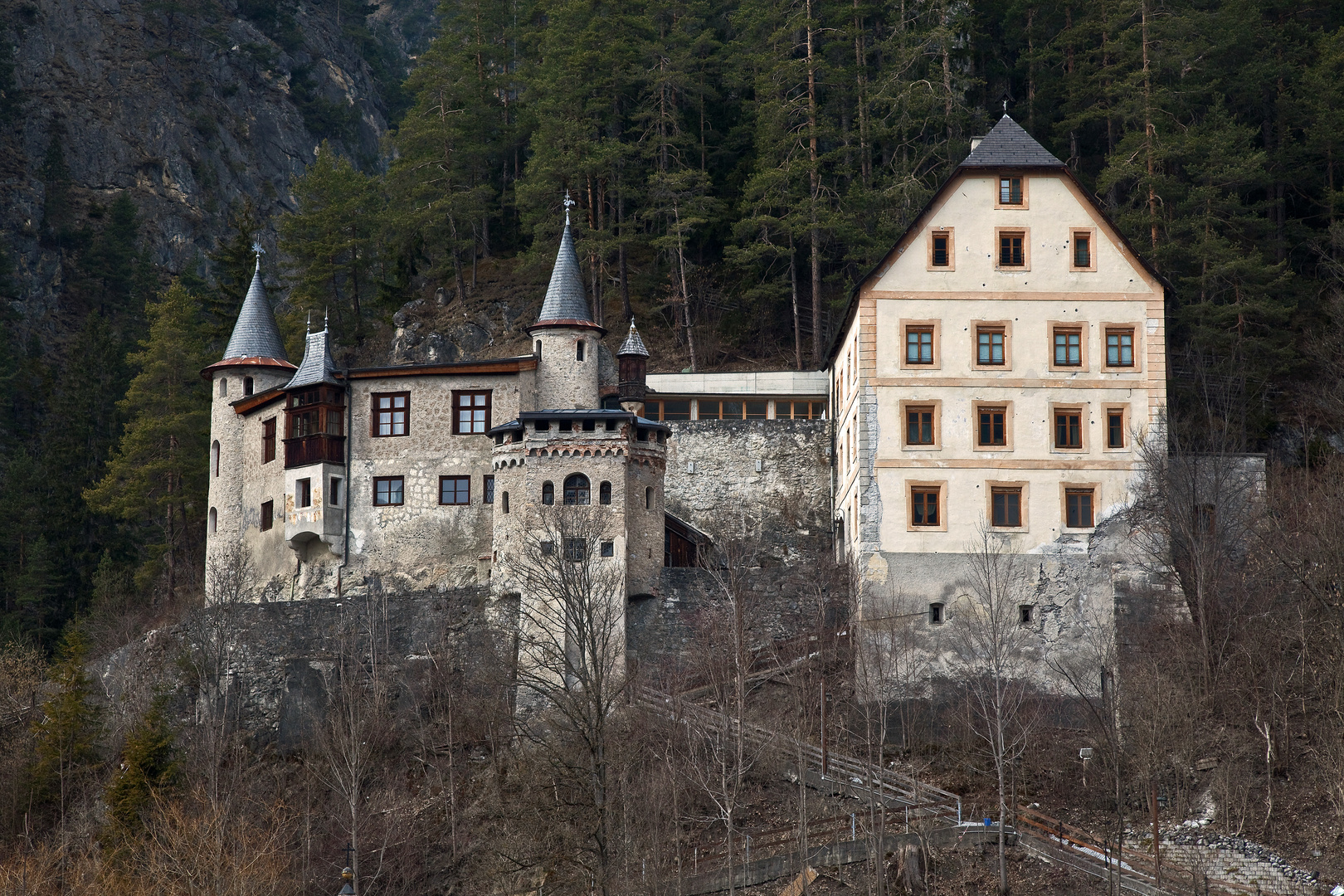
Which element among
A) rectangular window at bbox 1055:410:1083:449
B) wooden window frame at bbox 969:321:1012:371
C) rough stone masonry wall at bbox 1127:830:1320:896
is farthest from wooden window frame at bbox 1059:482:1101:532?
rough stone masonry wall at bbox 1127:830:1320:896

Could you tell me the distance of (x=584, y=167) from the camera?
59812mm

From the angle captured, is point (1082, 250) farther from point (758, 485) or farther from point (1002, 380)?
point (758, 485)

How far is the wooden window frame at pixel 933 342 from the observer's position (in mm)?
45688

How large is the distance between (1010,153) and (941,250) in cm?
350

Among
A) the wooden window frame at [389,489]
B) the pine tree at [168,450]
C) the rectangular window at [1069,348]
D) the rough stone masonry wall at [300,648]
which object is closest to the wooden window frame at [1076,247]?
the rectangular window at [1069,348]

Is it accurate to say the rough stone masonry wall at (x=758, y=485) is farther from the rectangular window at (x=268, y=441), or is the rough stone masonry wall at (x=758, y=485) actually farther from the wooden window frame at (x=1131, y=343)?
the rectangular window at (x=268, y=441)

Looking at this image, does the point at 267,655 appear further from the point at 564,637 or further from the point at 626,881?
the point at 626,881

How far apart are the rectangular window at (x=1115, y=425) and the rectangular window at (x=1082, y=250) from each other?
13.8 feet

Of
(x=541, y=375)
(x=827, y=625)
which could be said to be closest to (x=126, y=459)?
(x=541, y=375)

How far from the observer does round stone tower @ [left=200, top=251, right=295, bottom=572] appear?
2089 inches

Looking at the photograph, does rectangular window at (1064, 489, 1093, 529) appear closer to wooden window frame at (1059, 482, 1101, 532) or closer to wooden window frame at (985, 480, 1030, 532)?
wooden window frame at (1059, 482, 1101, 532)

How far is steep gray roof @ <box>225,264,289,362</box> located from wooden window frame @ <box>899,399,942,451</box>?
2192cm

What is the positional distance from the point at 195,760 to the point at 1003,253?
25.9m

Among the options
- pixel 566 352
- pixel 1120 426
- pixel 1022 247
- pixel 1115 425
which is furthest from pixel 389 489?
pixel 1120 426
